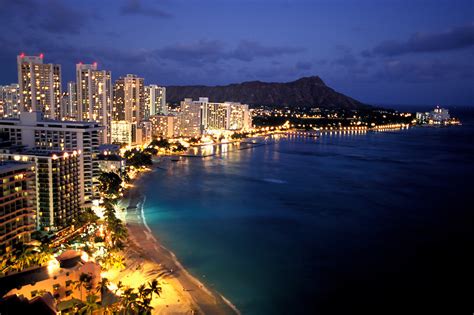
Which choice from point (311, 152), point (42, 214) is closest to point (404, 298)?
point (42, 214)

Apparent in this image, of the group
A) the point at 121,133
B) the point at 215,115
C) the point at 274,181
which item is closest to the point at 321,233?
the point at 274,181

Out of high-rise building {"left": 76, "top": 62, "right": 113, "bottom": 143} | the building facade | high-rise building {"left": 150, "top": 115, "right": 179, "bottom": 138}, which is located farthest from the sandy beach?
the building facade

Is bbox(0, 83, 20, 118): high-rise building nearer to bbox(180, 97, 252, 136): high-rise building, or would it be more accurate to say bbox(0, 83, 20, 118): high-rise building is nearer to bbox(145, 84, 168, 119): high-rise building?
bbox(180, 97, 252, 136): high-rise building

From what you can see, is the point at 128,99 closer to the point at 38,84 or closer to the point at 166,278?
the point at 38,84

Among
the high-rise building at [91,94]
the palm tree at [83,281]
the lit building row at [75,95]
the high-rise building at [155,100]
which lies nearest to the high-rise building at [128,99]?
the lit building row at [75,95]

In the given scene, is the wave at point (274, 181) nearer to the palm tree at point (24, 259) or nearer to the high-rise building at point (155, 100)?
the palm tree at point (24, 259)

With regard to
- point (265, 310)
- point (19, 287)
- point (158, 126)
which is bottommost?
point (265, 310)

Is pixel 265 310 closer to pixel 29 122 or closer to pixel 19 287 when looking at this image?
pixel 19 287
